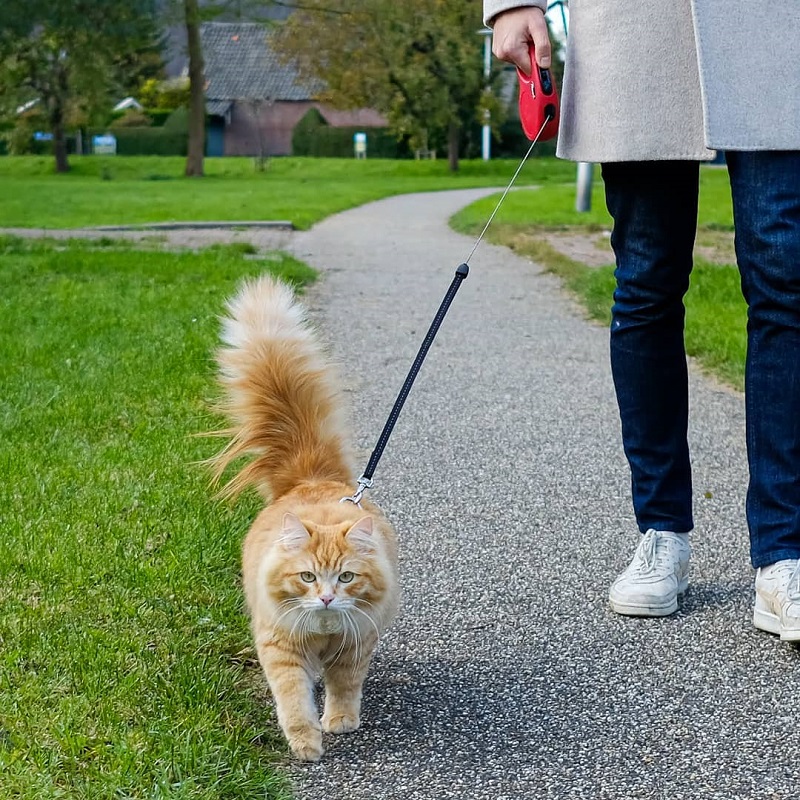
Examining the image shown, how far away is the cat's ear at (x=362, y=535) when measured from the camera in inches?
89.2

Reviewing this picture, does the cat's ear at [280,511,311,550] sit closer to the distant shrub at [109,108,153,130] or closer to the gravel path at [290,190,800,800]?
the gravel path at [290,190,800,800]

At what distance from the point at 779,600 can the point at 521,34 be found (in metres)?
1.41

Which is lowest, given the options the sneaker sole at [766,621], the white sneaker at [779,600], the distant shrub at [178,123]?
the sneaker sole at [766,621]

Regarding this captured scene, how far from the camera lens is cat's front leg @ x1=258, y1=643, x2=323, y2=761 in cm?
223

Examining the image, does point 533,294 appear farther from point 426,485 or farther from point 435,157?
point 435,157

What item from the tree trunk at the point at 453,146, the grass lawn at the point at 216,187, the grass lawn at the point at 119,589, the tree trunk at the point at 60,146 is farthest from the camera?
the tree trunk at the point at 60,146

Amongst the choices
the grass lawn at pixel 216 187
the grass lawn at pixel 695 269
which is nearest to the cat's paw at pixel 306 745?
the grass lawn at pixel 695 269

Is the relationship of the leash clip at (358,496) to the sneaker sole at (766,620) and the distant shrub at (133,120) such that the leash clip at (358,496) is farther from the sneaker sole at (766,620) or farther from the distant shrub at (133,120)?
the distant shrub at (133,120)

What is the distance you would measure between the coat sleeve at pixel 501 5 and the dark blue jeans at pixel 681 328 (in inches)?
16.0

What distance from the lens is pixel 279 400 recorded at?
2.85 m

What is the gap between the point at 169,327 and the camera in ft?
21.6

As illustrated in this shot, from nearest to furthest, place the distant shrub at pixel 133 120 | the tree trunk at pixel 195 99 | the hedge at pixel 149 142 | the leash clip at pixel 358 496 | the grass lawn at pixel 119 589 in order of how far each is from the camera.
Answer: the grass lawn at pixel 119 589, the leash clip at pixel 358 496, the tree trunk at pixel 195 99, the hedge at pixel 149 142, the distant shrub at pixel 133 120

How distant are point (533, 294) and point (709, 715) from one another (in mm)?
6457

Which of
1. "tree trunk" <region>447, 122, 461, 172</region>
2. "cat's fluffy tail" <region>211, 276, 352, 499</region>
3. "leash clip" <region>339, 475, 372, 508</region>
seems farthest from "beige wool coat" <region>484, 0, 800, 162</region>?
"tree trunk" <region>447, 122, 461, 172</region>
